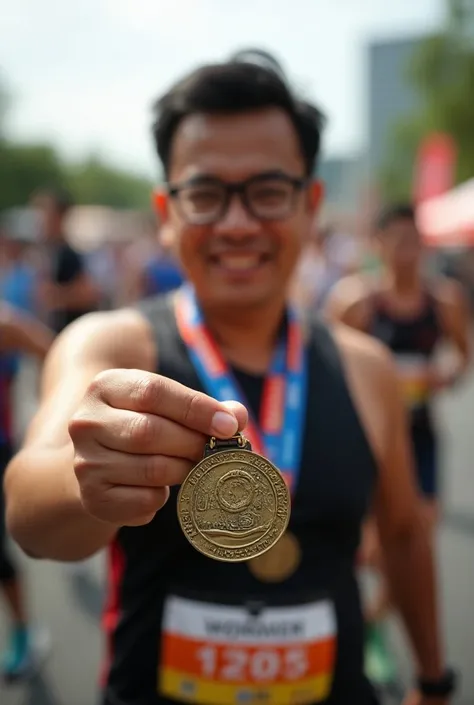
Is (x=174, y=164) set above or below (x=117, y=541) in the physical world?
above

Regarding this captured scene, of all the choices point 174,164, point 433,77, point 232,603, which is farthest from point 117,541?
point 433,77

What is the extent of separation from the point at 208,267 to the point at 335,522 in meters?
0.59

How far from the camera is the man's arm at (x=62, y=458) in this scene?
1.09m

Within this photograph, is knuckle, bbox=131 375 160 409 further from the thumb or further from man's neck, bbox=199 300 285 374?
man's neck, bbox=199 300 285 374

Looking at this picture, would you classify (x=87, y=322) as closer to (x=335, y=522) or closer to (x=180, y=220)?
(x=180, y=220)

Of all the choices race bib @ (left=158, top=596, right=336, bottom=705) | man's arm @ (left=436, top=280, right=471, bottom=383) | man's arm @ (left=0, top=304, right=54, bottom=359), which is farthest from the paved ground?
race bib @ (left=158, top=596, right=336, bottom=705)

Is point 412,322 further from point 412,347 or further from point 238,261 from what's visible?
point 238,261

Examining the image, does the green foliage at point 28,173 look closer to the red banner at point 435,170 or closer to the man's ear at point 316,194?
the red banner at point 435,170

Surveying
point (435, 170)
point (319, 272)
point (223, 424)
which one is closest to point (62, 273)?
point (319, 272)

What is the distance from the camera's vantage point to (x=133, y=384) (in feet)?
2.92

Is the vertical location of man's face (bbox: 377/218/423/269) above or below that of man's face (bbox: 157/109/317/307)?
below

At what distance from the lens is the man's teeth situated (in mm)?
1486

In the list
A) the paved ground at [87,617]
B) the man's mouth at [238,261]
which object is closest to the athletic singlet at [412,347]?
the paved ground at [87,617]

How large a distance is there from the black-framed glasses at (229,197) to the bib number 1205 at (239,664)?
2.82 feet
